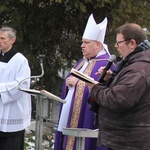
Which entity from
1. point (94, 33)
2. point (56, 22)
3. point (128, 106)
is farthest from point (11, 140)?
point (56, 22)

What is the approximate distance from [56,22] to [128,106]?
4.65m

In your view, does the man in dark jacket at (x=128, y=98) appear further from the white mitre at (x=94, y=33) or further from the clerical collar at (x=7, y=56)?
the clerical collar at (x=7, y=56)

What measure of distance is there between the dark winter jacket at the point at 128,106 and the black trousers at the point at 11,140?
59.4 inches

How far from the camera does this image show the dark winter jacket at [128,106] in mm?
2527

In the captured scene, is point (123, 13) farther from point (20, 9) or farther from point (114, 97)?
point (114, 97)

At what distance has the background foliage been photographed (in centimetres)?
643

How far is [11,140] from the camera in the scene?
4020 millimetres

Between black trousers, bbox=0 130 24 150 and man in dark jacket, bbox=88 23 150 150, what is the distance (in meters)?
1.47

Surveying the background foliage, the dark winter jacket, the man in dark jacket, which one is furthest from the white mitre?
the background foliage

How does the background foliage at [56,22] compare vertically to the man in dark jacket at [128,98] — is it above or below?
above

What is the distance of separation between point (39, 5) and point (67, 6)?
22.2 inches

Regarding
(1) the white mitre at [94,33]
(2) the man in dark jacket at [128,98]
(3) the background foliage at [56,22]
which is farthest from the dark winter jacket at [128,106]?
(3) the background foliage at [56,22]

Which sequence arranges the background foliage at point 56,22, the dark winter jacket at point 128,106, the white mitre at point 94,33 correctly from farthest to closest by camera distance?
the background foliage at point 56,22 → the white mitre at point 94,33 → the dark winter jacket at point 128,106

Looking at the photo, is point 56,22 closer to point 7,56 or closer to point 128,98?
point 7,56
